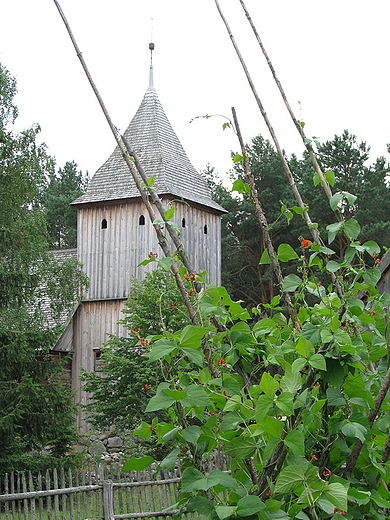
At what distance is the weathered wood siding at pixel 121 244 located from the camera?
1944cm

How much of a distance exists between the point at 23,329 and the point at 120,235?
824 centimetres

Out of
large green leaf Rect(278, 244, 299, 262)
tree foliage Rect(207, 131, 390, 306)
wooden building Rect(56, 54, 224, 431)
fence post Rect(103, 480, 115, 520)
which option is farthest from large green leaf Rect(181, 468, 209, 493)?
tree foliage Rect(207, 131, 390, 306)

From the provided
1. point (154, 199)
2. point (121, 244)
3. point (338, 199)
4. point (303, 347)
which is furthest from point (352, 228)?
point (121, 244)

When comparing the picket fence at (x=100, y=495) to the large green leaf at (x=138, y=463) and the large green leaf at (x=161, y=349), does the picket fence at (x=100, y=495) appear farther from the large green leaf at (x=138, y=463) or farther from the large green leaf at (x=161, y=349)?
the large green leaf at (x=161, y=349)

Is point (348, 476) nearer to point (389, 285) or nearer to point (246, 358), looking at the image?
point (246, 358)

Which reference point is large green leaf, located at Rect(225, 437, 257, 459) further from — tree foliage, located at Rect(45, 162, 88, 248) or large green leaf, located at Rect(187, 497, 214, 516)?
tree foliage, located at Rect(45, 162, 88, 248)

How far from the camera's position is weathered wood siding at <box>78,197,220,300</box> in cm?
1944

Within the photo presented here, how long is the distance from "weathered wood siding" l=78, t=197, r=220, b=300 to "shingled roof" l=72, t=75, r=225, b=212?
40cm

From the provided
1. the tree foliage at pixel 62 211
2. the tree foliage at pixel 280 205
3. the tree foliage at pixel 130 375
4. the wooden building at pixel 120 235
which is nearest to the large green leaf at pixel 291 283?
the tree foliage at pixel 130 375

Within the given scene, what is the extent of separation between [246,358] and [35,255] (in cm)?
1100

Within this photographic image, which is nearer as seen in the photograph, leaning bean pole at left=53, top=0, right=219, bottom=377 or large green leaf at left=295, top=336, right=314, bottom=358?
large green leaf at left=295, top=336, right=314, bottom=358

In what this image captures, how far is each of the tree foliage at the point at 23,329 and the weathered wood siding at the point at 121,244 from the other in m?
6.99

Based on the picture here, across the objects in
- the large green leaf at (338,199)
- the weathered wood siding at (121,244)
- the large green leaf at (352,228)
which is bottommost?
the large green leaf at (352,228)

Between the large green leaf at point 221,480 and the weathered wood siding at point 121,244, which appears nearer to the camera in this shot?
the large green leaf at point 221,480
